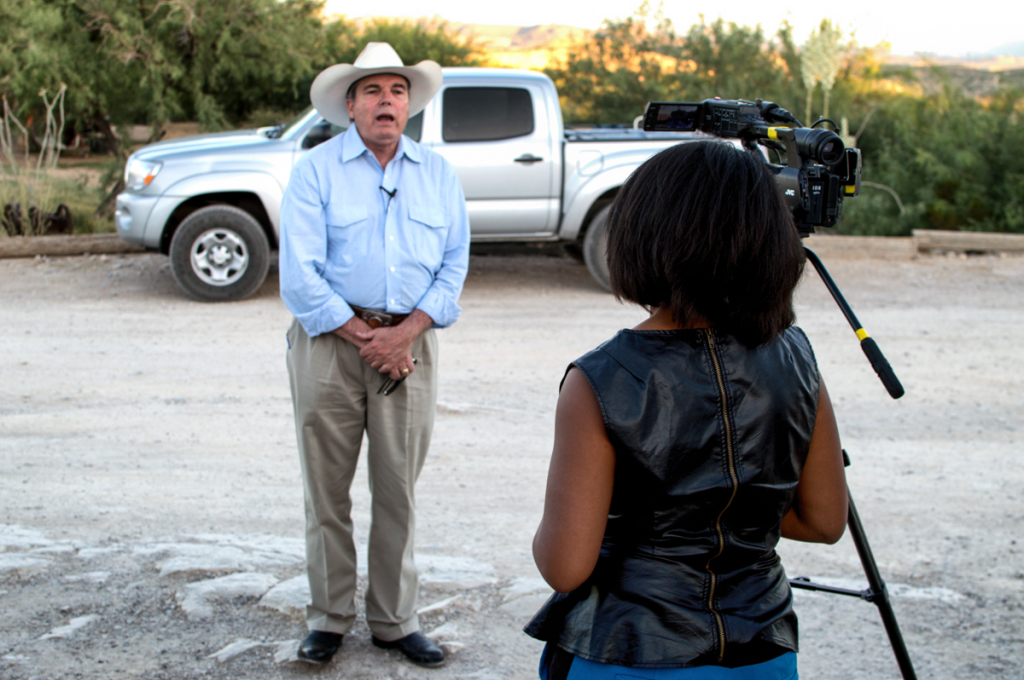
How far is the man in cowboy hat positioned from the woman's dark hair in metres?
1.68

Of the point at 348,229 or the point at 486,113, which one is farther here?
the point at 486,113

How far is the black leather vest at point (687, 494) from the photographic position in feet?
5.33

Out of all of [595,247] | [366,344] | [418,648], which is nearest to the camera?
[366,344]

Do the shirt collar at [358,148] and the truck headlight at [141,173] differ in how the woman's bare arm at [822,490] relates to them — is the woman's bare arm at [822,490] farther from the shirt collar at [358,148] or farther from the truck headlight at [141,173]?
the truck headlight at [141,173]

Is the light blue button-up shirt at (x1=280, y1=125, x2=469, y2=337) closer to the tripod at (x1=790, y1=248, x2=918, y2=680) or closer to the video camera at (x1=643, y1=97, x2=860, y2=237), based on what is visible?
the video camera at (x1=643, y1=97, x2=860, y2=237)

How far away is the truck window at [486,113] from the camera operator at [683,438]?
7.88 metres

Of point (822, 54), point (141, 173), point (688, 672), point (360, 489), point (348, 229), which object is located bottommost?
point (360, 489)

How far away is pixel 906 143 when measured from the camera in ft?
43.7

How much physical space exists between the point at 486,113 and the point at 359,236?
6.39m

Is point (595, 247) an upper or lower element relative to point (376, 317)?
lower

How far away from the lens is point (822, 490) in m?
1.85

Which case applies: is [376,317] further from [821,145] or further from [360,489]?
[360,489]

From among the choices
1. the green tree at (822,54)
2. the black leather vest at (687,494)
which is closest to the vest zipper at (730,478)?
the black leather vest at (687,494)

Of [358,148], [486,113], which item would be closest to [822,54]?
[486,113]
